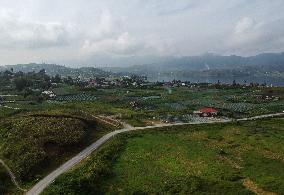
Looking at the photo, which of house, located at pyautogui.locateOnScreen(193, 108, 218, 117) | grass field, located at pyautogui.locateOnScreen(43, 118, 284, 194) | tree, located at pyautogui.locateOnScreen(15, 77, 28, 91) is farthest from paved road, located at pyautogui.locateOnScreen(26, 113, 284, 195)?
tree, located at pyautogui.locateOnScreen(15, 77, 28, 91)

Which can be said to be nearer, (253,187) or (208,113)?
(253,187)

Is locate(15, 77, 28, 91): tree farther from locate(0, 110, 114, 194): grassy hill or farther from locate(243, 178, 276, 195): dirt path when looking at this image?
locate(243, 178, 276, 195): dirt path

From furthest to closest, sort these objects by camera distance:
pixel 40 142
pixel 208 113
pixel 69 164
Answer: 1. pixel 208 113
2. pixel 40 142
3. pixel 69 164

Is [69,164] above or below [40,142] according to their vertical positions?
below

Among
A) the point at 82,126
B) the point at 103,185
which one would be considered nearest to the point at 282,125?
the point at 82,126

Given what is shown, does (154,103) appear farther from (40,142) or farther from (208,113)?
(40,142)

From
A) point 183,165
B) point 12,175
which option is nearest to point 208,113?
point 183,165

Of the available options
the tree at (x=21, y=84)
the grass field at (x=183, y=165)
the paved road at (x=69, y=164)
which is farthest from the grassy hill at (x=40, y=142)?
the tree at (x=21, y=84)

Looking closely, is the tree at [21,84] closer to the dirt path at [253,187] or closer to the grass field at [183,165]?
the grass field at [183,165]
